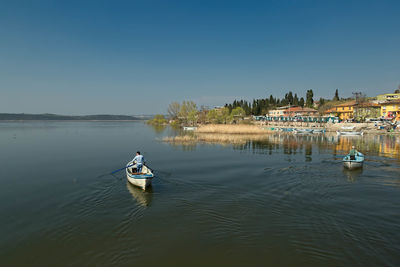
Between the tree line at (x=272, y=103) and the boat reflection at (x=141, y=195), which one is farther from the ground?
the tree line at (x=272, y=103)

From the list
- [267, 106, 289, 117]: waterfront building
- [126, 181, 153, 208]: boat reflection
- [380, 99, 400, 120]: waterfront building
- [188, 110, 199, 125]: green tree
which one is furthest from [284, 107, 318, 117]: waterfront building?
[126, 181, 153, 208]: boat reflection

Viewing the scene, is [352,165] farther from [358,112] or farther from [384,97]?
[384,97]

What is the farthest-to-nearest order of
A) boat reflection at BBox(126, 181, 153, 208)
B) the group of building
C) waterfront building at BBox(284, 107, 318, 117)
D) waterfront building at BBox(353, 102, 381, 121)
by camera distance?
waterfront building at BBox(284, 107, 318, 117)
waterfront building at BBox(353, 102, 381, 121)
the group of building
boat reflection at BBox(126, 181, 153, 208)

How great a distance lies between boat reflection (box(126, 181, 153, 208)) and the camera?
1505 cm

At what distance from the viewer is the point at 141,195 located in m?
16.4

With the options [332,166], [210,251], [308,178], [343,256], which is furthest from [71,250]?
[332,166]

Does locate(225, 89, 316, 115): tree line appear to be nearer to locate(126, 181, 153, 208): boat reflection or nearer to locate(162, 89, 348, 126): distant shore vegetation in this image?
locate(162, 89, 348, 126): distant shore vegetation

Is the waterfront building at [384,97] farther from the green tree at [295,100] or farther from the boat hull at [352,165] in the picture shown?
the boat hull at [352,165]

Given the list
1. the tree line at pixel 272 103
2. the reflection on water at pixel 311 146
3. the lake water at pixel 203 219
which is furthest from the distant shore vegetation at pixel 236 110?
the lake water at pixel 203 219

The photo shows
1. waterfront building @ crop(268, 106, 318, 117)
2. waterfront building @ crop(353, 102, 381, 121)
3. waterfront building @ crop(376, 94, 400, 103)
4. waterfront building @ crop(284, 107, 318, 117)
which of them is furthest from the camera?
waterfront building @ crop(376, 94, 400, 103)

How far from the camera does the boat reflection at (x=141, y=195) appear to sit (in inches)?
593

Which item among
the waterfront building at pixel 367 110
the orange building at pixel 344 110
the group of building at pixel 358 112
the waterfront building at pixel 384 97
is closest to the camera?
the group of building at pixel 358 112

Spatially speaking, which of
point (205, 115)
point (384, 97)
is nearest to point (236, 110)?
point (205, 115)

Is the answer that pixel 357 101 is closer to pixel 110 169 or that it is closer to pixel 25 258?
pixel 110 169
